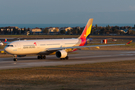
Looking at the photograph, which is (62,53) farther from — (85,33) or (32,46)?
(85,33)

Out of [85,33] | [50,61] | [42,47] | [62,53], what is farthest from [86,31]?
[50,61]

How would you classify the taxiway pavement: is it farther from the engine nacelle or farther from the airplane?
the airplane

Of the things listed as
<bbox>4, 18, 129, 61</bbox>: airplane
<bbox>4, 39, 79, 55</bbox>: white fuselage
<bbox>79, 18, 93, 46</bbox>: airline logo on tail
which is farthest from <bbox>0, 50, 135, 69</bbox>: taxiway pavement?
<bbox>79, 18, 93, 46</bbox>: airline logo on tail

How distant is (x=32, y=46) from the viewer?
139 ft

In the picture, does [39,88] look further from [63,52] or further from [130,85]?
[63,52]

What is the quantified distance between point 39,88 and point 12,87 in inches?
89.6

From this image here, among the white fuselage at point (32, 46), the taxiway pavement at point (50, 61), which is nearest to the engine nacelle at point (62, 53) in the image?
the taxiway pavement at point (50, 61)

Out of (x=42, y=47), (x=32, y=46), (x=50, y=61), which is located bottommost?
(x=50, y=61)

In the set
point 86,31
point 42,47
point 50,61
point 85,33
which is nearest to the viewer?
point 50,61

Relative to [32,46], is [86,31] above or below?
above

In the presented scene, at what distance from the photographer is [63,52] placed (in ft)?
141

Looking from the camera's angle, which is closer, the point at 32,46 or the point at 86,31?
the point at 32,46

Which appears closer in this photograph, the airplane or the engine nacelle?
the airplane

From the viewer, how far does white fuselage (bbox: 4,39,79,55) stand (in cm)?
4078
